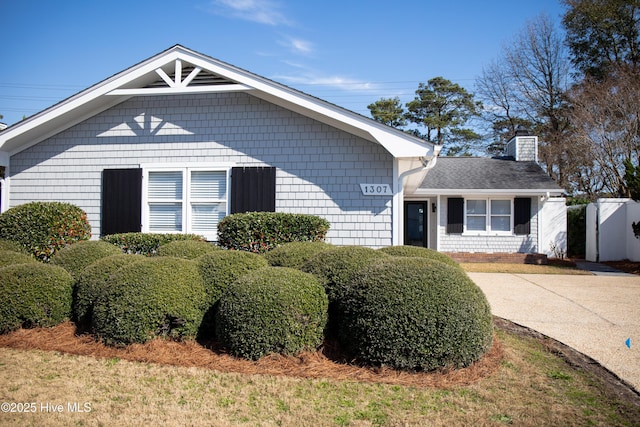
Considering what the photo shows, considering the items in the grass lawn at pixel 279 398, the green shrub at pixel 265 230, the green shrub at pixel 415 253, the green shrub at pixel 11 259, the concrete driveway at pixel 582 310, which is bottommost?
the concrete driveway at pixel 582 310

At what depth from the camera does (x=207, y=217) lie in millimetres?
9195

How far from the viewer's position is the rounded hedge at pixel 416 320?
4152mm

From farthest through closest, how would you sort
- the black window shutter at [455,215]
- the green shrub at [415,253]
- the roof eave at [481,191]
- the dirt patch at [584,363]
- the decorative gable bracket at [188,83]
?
1. the black window shutter at [455,215]
2. the roof eave at [481,191]
3. the decorative gable bracket at [188,83]
4. the green shrub at [415,253]
5. the dirt patch at [584,363]

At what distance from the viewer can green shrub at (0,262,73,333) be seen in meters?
5.21

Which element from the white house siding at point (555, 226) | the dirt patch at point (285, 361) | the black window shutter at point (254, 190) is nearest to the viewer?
the dirt patch at point (285, 361)

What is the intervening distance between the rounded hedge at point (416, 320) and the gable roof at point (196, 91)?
4.17m

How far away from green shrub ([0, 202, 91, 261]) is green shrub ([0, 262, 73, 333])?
262cm

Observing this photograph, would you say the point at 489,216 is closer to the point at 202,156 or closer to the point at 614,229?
the point at 614,229

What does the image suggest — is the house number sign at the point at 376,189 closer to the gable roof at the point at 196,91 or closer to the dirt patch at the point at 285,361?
the gable roof at the point at 196,91

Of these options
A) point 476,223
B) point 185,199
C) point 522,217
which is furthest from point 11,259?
point 522,217

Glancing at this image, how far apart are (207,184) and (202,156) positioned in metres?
0.58

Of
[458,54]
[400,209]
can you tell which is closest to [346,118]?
[400,209]

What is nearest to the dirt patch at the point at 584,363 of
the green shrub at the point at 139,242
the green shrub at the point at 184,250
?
the green shrub at the point at 184,250

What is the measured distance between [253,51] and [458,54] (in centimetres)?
821
